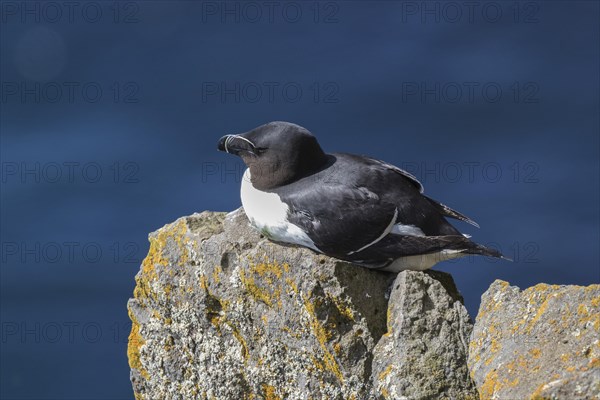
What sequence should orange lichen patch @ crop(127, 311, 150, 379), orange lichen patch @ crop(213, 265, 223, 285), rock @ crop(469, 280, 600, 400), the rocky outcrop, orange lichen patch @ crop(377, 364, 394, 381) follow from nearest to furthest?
rock @ crop(469, 280, 600, 400)
the rocky outcrop
orange lichen patch @ crop(377, 364, 394, 381)
orange lichen patch @ crop(213, 265, 223, 285)
orange lichen patch @ crop(127, 311, 150, 379)

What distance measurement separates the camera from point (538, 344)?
591cm

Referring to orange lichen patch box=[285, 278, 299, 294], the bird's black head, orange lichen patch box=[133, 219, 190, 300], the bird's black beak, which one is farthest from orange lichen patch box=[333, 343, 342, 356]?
the bird's black beak

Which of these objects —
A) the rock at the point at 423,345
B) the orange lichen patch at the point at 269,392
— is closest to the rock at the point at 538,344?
the rock at the point at 423,345

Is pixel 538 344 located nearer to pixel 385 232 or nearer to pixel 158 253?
pixel 385 232

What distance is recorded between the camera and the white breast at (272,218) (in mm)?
7211

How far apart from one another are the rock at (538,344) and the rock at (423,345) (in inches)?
8.2

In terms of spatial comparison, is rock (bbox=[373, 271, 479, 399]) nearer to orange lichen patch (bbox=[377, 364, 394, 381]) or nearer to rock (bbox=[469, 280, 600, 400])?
orange lichen patch (bbox=[377, 364, 394, 381])

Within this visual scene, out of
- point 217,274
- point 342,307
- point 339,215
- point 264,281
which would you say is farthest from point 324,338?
point 217,274

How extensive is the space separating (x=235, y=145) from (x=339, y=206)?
A: 39.5 inches

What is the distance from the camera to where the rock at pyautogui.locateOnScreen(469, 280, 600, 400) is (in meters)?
5.50

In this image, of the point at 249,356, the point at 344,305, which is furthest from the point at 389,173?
the point at 249,356

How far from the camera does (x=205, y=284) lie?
7496mm

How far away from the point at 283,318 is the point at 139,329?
155 cm

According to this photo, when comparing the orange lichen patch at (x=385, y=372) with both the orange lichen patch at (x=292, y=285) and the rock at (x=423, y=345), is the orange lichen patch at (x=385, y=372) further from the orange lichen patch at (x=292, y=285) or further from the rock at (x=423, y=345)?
the orange lichen patch at (x=292, y=285)
